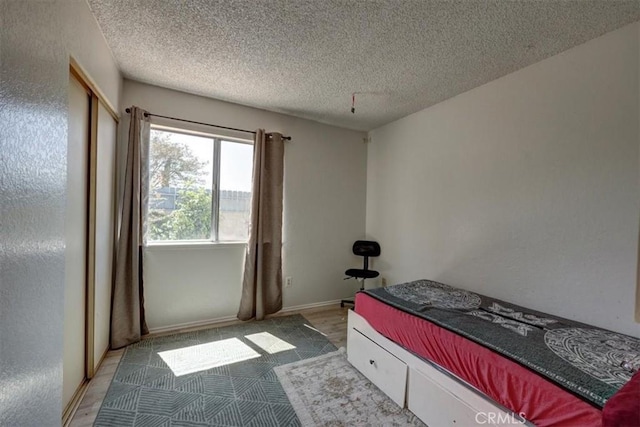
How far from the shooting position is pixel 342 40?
1889mm

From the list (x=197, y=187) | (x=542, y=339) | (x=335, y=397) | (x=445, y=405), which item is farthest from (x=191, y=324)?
(x=542, y=339)

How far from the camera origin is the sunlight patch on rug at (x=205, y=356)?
83.7 inches

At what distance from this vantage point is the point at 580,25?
65.8 inches

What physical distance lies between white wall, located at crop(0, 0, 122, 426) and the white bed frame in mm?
1829

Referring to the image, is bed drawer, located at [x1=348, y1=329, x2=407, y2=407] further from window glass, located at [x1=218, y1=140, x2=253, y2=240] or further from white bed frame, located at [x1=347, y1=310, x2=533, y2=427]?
window glass, located at [x1=218, y1=140, x2=253, y2=240]

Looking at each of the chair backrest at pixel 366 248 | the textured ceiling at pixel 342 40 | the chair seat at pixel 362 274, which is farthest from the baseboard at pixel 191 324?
the textured ceiling at pixel 342 40

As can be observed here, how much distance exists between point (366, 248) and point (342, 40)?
2.52 meters

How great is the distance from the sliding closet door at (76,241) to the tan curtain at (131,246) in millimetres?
535

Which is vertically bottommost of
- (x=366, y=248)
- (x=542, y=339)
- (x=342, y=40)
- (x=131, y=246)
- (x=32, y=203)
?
(x=542, y=339)

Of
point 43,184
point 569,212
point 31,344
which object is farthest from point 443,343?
point 43,184

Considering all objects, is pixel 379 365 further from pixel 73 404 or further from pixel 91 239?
pixel 91 239

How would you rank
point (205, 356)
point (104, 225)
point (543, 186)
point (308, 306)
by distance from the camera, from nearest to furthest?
point (543, 186) < point (104, 225) < point (205, 356) < point (308, 306)

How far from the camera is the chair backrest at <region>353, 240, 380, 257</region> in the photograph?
3609 mm

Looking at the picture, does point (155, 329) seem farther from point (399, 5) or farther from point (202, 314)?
point (399, 5)
